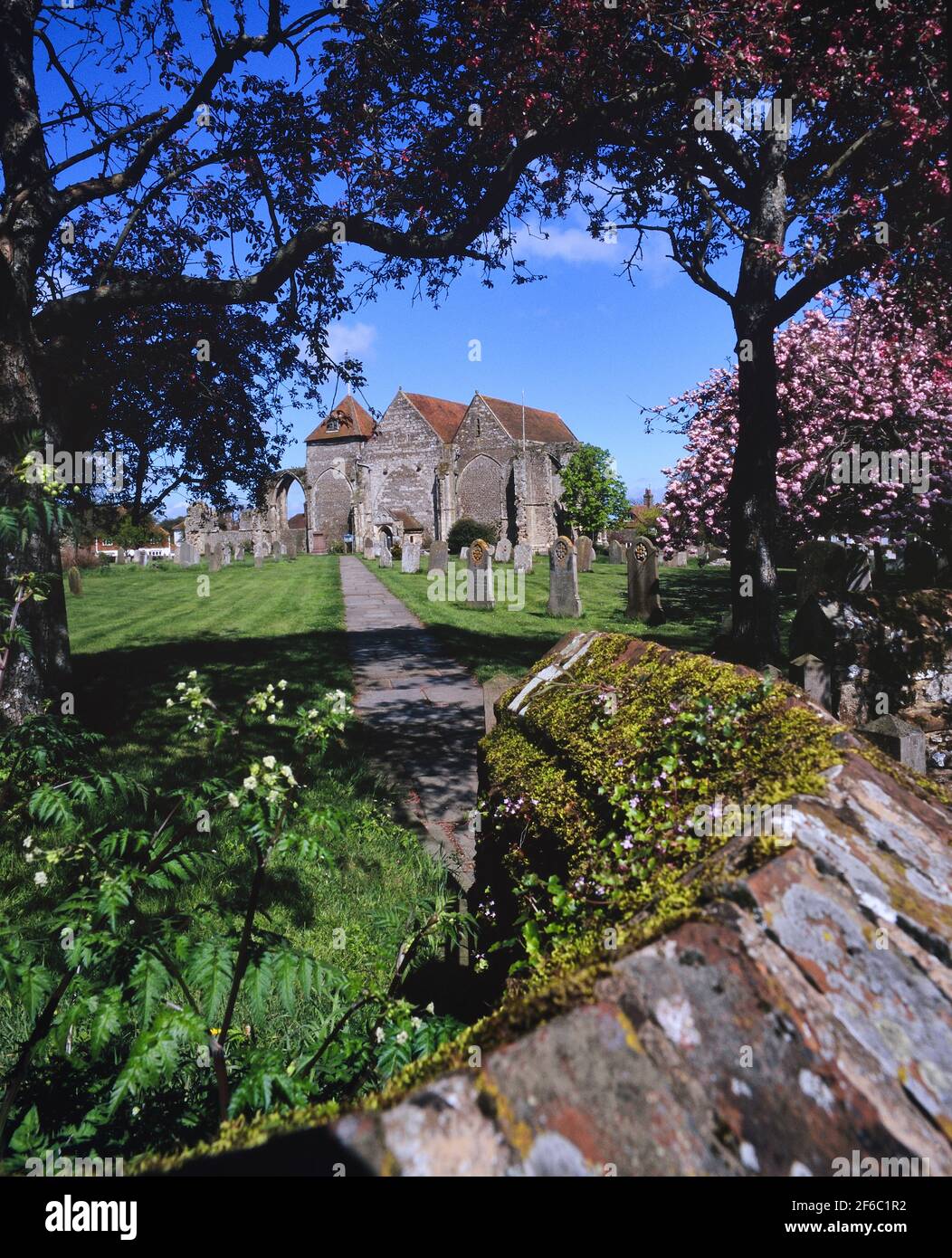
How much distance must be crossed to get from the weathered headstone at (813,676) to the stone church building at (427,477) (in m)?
43.7

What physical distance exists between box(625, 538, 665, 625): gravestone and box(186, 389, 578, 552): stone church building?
33524 mm

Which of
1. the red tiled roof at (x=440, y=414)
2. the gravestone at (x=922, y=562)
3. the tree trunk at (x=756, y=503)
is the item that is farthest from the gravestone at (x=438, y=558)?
the red tiled roof at (x=440, y=414)

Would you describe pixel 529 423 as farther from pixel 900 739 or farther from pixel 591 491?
pixel 900 739

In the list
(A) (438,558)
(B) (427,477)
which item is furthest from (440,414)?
(A) (438,558)

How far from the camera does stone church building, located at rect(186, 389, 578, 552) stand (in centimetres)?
4888

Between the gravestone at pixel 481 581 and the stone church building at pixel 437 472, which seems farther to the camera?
the stone church building at pixel 437 472

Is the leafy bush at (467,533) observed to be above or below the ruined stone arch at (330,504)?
below

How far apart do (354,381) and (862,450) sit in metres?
12.7

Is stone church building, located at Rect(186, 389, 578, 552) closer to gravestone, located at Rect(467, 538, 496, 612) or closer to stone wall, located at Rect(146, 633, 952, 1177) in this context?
gravestone, located at Rect(467, 538, 496, 612)

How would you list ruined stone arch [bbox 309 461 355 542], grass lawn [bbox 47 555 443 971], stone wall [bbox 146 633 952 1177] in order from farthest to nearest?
ruined stone arch [bbox 309 461 355 542] → grass lawn [bbox 47 555 443 971] → stone wall [bbox 146 633 952 1177]

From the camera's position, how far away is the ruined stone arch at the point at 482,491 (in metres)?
52.6

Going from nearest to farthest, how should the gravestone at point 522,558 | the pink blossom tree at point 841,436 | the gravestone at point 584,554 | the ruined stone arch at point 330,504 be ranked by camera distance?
the pink blossom tree at point 841,436 < the gravestone at point 522,558 < the gravestone at point 584,554 < the ruined stone arch at point 330,504

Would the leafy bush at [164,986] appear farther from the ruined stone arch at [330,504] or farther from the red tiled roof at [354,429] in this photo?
the ruined stone arch at [330,504]

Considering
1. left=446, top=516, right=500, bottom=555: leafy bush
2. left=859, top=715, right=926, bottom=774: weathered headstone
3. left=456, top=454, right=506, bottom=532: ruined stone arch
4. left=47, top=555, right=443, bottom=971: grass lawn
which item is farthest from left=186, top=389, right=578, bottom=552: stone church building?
left=859, top=715, right=926, bottom=774: weathered headstone
